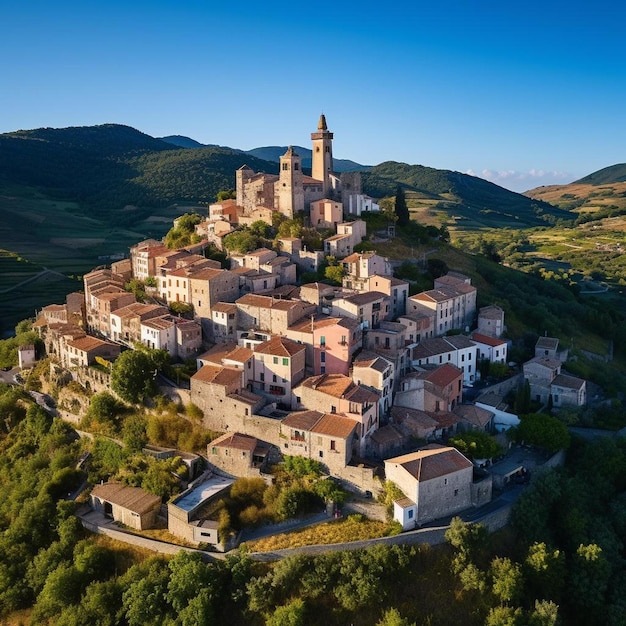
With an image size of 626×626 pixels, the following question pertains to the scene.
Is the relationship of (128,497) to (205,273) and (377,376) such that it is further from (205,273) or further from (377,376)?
(205,273)

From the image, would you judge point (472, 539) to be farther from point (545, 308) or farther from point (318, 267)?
point (545, 308)

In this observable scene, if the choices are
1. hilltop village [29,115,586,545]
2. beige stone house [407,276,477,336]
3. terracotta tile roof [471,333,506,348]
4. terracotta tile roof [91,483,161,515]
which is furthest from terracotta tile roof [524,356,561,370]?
terracotta tile roof [91,483,161,515]

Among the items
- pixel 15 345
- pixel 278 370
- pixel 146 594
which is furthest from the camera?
pixel 15 345

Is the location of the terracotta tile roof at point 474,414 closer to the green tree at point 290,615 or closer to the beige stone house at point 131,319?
the green tree at point 290,615

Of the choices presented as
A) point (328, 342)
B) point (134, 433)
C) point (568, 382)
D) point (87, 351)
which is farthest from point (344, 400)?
point (87, 351)

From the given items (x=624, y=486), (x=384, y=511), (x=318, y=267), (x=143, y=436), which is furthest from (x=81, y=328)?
(x=624, y=486)

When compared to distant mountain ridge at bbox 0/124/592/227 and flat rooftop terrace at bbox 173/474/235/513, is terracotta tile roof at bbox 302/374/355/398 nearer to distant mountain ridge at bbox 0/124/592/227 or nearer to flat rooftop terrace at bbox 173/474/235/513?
flat rooftop terrace at bbox 173/474/235/513
